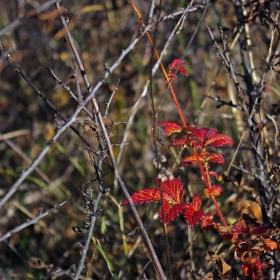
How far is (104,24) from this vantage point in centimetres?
361

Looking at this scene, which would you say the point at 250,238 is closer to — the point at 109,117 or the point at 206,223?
the point at 206,223

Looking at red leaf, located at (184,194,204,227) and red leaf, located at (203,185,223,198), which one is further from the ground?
red leaf, located at (203,185,223,198)

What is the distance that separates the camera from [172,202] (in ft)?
4.68

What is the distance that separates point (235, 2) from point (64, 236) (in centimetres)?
150

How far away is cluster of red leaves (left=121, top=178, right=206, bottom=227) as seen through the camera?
1340 mm

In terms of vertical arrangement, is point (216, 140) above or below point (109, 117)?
above

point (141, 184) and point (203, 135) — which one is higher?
point (203, 135)

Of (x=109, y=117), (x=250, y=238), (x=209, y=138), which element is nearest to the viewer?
(x=250, y=238)

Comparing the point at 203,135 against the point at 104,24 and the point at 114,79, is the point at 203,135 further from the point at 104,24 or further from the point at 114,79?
the point at 104,24

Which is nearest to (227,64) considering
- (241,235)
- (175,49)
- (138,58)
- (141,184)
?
(241,235)

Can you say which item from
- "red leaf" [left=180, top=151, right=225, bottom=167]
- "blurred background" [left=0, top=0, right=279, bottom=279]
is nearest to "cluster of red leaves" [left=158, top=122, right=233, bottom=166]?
"red leaf" [left=180, top=151, right=225, bottom=167]

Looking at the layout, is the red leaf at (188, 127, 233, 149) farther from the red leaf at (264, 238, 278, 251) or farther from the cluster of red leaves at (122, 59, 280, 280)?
the red leaf at (264, 238, 278, 251)

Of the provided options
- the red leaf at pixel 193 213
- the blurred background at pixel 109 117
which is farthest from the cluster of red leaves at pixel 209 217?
the blurred background at pixel 109 117

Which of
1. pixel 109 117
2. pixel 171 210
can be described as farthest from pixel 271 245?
pixel 109 117
